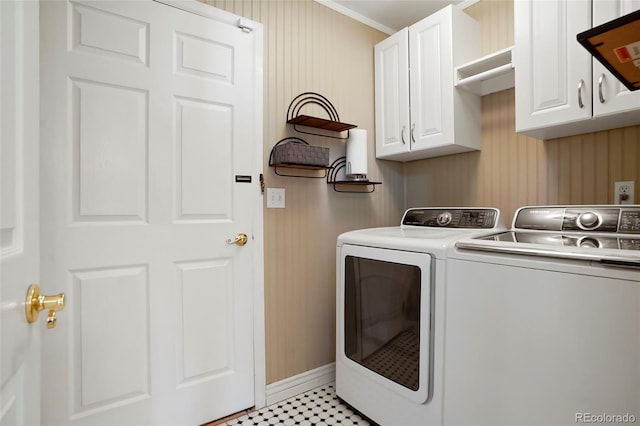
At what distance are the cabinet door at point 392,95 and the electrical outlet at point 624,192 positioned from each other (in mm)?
1070

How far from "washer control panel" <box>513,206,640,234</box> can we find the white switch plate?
1288mm

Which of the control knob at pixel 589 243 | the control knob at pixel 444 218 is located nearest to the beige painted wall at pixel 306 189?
the control knob at pixel 444 218

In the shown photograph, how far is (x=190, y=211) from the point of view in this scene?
65.2 inches

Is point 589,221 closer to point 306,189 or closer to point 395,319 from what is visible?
point 395,319

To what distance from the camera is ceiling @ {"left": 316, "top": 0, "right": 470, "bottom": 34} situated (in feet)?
7.20

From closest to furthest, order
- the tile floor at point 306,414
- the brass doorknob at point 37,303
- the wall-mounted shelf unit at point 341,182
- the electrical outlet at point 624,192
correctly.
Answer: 1. the brass doorknob at point 37,303
2. the electrical outlet at point 624,192
3. the tile floor at point 306,414
4. the wall-mounted shelf unit at point 341,182

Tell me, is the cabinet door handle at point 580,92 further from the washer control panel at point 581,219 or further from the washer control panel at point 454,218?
the washer control panel at point 454,218

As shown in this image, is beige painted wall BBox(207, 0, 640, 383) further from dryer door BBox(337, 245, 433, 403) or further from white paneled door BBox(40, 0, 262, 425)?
dryer door BBox(337, 245, 433, 403)

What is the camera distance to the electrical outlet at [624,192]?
5.19 feet

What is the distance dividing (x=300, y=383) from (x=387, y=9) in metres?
2.49

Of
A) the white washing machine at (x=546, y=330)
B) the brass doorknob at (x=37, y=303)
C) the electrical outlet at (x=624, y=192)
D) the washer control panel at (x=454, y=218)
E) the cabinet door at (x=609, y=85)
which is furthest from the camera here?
the washer control panel at (x=454, y=218)

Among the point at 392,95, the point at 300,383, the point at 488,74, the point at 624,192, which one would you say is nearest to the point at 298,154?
the point at 392,95

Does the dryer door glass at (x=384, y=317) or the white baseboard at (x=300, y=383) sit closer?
the dryer door glass at (x=384, y=317)

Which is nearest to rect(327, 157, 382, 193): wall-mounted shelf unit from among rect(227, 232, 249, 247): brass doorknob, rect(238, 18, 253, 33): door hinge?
rect(227, 232, 249, 247): brass doorknob
